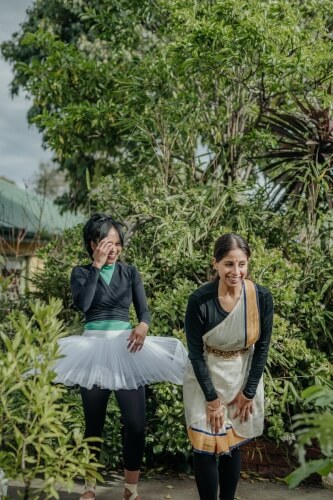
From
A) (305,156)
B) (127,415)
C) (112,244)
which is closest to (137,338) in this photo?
(127,415)

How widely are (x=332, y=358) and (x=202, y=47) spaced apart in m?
2.98

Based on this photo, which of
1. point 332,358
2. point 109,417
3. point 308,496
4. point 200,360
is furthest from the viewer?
point 332,358

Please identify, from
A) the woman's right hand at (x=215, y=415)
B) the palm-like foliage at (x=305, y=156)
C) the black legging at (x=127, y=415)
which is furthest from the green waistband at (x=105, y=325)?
the palm-like foliage at (x=305, y=156)

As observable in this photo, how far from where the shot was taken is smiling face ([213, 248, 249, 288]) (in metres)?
3.14

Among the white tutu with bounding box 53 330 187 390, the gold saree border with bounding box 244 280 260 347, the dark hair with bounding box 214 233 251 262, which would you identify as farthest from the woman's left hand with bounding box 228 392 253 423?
the dark hair with bounding box 214 233 251 262

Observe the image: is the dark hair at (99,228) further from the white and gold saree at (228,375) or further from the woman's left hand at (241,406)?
the woman's left hand at (241,406)

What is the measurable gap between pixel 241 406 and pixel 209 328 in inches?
18.9

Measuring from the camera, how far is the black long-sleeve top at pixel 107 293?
11.7 feet

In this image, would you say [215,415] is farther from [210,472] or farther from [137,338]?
[137,338]

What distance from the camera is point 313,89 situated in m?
6.06

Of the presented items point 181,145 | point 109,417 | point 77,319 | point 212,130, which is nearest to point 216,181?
point 181,145

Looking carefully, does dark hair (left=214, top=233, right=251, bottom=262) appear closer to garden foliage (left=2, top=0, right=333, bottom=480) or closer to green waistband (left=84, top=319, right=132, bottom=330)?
green waistband (left=84, top=319, right=132, bottom=330)

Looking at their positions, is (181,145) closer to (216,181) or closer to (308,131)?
(216,181)

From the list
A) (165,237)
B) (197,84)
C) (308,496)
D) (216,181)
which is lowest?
(308,496)
